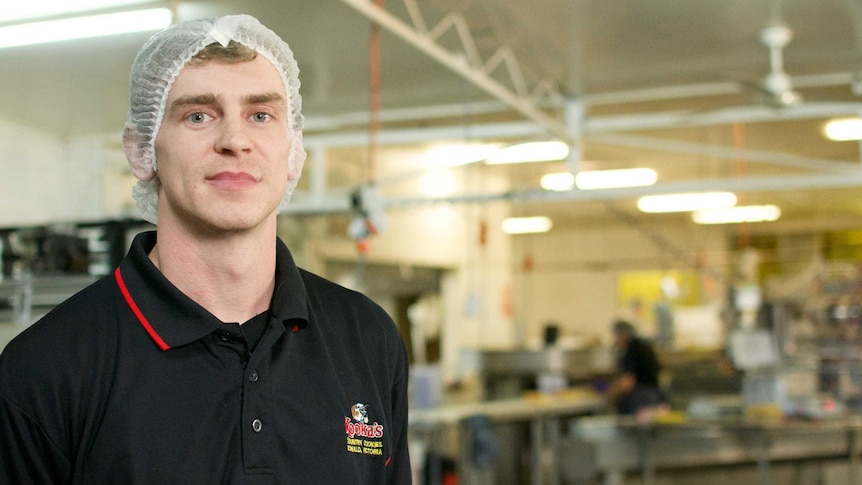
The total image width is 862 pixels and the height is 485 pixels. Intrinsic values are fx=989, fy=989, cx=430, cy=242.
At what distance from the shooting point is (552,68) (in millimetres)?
6172

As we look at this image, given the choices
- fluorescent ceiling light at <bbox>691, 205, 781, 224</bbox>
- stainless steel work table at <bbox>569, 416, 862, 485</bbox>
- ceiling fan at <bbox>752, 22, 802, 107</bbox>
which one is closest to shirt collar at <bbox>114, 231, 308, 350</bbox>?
ceiling fan at <bbox>752, 22, 802, 107</bbox>

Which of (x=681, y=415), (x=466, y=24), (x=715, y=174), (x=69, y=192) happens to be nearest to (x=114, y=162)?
(x=69, y=192)

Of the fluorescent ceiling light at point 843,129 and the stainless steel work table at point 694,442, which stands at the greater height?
the fluorescent ceiling light at point 843,129

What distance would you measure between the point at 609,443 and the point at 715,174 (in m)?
6.21

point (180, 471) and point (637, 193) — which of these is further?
point (637, 193)

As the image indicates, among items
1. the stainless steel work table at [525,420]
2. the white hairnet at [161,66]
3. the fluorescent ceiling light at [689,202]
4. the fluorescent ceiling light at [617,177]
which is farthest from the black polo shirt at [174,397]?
the fluorescent ceiling light at [617,177]

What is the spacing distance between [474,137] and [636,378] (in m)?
2.26

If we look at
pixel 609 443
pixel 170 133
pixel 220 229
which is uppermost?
pixel 170 133

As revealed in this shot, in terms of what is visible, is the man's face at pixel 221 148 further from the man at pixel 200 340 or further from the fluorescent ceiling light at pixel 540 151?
the fluorescent ceiling light at pixel 540 151

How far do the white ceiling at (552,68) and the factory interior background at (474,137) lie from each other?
2 centimetres

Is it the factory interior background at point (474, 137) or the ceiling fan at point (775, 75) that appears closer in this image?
the factory interior background at point (474, 137)

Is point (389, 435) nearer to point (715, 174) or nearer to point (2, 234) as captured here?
point (2, 234)

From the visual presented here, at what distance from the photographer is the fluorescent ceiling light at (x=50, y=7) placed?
367 centimetres

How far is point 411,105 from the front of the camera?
7.24 meters
